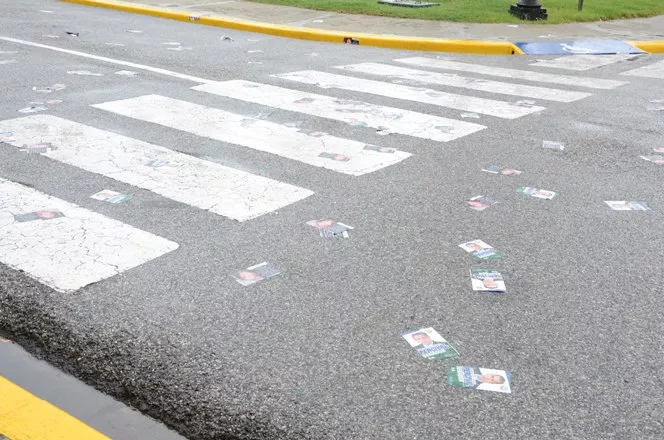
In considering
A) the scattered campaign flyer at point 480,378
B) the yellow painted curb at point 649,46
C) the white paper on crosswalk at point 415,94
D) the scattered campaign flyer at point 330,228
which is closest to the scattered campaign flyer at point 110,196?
the scattered campaign flyer at point 330,228

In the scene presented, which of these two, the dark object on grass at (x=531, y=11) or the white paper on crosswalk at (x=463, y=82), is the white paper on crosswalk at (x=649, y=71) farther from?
the dark object on grass at (x=531, y=11)

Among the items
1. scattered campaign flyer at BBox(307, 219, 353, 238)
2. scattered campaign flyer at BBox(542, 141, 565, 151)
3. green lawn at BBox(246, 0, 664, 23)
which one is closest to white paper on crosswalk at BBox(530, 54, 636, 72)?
green lawn at BBox(246, 0, 664, 23)

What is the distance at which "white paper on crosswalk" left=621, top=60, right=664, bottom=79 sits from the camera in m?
9.73

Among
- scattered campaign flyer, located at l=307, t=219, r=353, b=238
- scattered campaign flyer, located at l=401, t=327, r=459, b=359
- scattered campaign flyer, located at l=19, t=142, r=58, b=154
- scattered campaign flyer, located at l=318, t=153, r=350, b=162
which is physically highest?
scattered campaign flyer, located at l=19, t=142, r=58, b=154

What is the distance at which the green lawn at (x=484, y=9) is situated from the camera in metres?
13.5

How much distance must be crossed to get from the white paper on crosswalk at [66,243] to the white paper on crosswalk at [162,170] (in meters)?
0.59

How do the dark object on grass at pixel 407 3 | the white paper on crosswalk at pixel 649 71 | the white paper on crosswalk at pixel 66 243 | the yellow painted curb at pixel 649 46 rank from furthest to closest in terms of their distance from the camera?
the dark object on grass at pixel 407 3, the yellow painted curb at pixel 649 46, the white paper on crosswalk at pixel 649 71, the white paper on crosswalk at pixel 66 243

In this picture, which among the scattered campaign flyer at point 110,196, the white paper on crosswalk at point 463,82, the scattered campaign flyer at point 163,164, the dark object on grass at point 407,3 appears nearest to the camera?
the scattered campaign flyer at point 110,196

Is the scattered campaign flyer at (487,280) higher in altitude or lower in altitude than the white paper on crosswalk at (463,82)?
lower

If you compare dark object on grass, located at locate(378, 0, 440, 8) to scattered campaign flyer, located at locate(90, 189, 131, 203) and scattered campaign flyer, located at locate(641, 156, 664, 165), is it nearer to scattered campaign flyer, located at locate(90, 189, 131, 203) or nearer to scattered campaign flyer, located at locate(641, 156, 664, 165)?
scattered campaign flyer, located at locate(641, 156, 664, 165)

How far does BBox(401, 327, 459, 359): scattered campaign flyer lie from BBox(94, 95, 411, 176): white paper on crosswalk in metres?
2.29

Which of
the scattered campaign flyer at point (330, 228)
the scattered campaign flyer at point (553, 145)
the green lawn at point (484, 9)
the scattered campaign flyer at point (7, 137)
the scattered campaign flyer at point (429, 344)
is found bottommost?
the scattered campaign flyer at point (429, 344)

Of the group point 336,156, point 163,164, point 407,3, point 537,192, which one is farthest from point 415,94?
point 407,3

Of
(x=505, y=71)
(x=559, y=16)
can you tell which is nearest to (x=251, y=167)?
(x=505, y=71)
